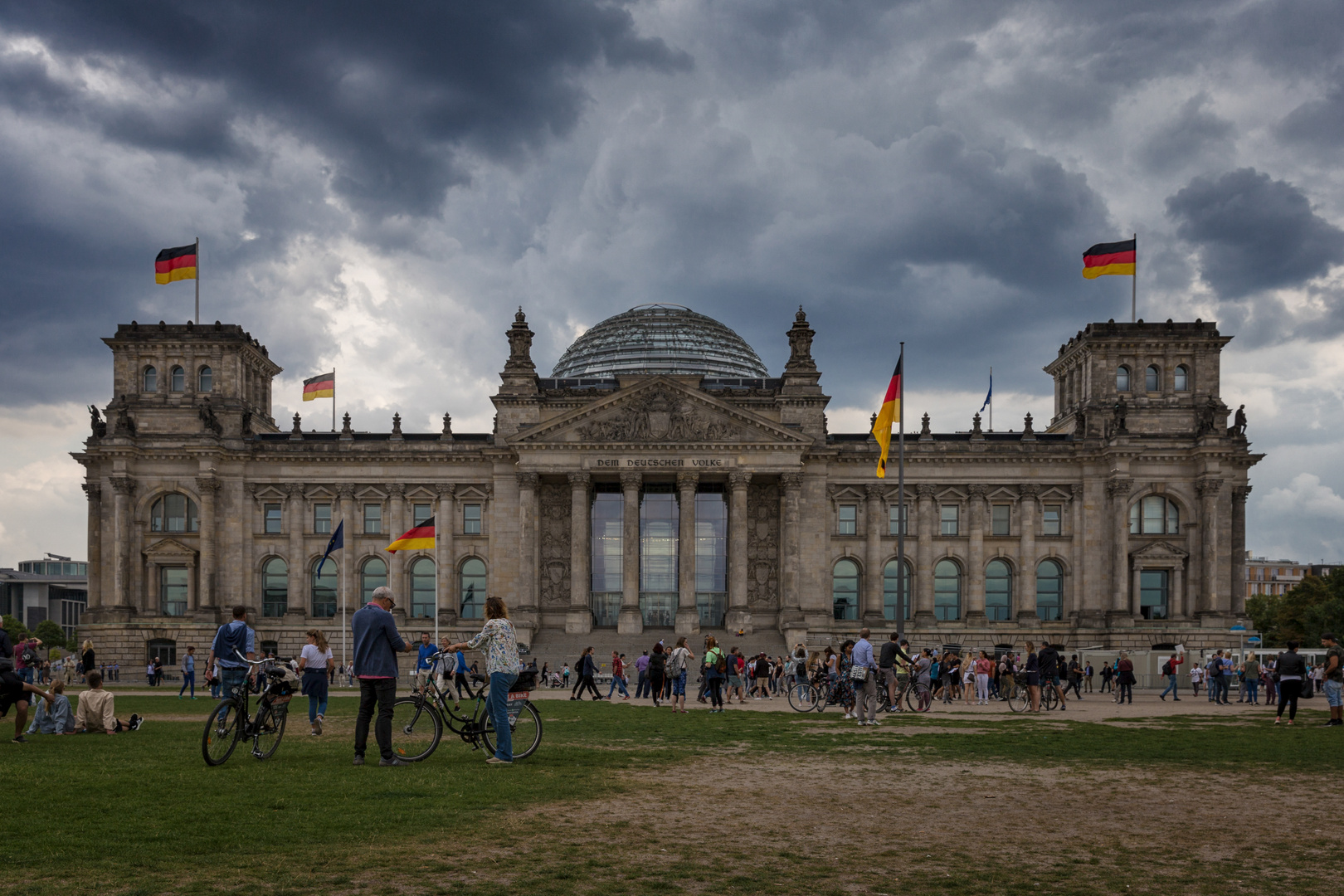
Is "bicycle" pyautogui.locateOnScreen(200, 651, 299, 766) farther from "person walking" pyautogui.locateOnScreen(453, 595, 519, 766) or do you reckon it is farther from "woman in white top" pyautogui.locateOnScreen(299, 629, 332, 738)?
"woman in white top" pyautogui.locateOnScreen(299, 629, 332, 738)

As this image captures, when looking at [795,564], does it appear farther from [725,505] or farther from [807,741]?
[807,741]

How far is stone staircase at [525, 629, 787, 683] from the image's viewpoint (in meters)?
66.2

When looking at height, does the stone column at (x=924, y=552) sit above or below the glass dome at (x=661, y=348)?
below

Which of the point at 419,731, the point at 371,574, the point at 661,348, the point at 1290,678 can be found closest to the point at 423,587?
the point at 371,574

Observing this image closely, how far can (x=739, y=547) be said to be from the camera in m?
71.1

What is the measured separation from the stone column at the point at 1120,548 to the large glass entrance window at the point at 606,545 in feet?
102

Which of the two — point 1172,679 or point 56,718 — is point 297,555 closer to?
point 1172,679

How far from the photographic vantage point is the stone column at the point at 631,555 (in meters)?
70.6

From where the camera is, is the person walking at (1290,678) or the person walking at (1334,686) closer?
the person walking at (1334,686)

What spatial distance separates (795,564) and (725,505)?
6352 millimetres

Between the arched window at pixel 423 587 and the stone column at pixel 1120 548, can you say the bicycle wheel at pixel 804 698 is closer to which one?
the stone column at pixel 1120 548

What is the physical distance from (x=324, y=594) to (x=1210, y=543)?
183ft

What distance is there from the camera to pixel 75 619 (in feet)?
604

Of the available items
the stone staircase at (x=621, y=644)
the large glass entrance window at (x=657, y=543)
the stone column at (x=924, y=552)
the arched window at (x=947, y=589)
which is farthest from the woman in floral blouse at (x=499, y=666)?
the arched window at (x=947, y=589)
